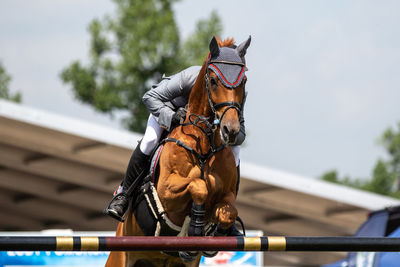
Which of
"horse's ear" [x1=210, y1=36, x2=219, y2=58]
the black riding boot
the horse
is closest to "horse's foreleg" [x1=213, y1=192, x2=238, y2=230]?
the horse

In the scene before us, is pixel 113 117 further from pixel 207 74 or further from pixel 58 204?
pixel 207 74

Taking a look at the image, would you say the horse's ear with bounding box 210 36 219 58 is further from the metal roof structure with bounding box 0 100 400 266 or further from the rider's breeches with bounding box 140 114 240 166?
the metal roof structure with bounding box 0 100 400 266

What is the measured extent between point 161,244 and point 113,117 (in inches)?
990

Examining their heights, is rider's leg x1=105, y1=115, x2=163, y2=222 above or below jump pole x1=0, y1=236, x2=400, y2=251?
above

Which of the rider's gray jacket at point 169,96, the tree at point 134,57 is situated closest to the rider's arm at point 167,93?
the rider's gray jacket at point 169,96

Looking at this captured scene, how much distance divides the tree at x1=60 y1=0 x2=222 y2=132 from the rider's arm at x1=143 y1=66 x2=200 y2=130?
897 inches

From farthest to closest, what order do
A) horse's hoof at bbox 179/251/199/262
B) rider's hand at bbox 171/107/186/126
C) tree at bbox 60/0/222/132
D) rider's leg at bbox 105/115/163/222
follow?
tree at bbox 60/0/222/132, rider's leg at bbox 105/115/163/222, rider's hand at bbox 171/107/186/126, horse's hoof at bbox 179/251/199/262

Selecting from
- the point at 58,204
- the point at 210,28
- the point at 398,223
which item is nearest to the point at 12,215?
the point at 58,204

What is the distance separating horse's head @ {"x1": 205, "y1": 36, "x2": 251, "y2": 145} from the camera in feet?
16.8

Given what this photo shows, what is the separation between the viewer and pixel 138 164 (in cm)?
629

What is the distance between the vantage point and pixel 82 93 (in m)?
29.6

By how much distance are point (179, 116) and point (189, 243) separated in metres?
1.46

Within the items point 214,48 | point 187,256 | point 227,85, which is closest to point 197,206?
point 187,256

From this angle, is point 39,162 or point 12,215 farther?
point 12,215
